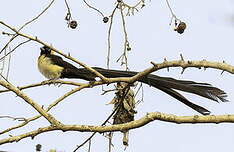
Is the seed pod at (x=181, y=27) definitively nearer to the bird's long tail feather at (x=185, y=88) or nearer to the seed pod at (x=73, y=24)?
the bird's long tail feather at (x=185, y=88)

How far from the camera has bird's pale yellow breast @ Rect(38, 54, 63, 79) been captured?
9.95 ft

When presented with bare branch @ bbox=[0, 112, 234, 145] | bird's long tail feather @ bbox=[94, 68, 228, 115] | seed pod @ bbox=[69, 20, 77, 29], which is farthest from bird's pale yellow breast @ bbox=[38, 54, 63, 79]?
bare branch @ bbox=[0, 112, 234, 145]

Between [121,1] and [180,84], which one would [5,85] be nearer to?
[180,84]

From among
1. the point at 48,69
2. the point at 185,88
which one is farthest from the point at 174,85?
the point at 48,69

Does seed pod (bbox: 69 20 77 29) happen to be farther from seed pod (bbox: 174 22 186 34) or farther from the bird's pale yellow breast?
seed pod (bbox: 174 22 186 34)

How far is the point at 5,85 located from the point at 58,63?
4.00 ft

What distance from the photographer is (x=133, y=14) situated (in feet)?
8.40

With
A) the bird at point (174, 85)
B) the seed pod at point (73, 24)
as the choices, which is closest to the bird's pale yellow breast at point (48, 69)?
the bird at point (174, 85)

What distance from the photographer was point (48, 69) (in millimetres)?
3113

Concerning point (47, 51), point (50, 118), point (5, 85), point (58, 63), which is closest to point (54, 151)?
point (50, 118)

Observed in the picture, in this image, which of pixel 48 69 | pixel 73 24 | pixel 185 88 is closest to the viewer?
pixel 185 88

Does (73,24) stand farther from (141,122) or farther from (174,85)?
(141,122)

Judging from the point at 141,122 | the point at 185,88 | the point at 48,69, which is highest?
the point at 48,69

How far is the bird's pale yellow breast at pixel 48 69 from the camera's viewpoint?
3033 mm
